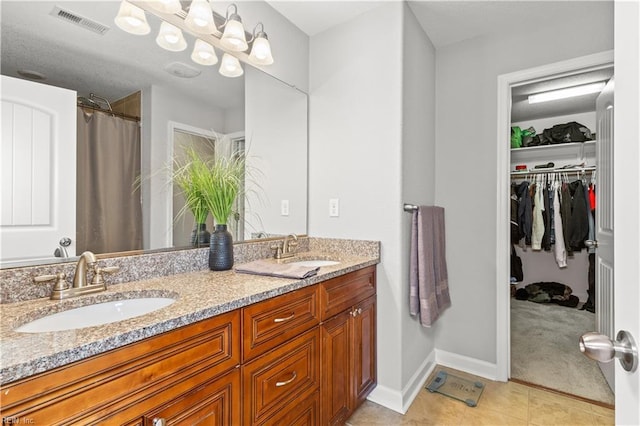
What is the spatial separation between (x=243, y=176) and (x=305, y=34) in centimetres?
119

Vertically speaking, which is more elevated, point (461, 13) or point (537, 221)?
point (461, 13)

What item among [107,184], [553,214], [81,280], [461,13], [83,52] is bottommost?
[81,280]

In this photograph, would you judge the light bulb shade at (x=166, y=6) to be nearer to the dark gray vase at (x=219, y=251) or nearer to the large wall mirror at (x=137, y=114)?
the large wall mirror at (x=137, y=114)

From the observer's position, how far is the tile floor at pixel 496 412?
5.73 ft

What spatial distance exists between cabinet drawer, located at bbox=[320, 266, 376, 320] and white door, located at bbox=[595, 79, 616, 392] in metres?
1.43

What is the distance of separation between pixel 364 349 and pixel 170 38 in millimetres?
1892

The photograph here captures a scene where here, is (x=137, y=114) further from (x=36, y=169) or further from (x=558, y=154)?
(x=558, y=154)

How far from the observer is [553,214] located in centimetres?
359

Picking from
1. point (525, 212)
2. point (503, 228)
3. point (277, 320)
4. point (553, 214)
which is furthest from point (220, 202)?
point (553, 214)

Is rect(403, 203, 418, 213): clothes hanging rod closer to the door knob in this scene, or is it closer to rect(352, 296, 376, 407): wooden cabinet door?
rect(352, 296, 376, 407): wooden cabinet door

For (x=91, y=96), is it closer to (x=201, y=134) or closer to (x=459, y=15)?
(x=201, y=134)

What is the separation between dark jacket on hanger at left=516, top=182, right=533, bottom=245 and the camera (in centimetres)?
369

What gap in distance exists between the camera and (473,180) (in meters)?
2.31

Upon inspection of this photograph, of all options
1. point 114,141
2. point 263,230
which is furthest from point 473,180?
point 114,141
